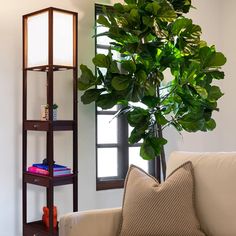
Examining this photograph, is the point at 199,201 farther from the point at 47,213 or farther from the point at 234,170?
the point at 47,213

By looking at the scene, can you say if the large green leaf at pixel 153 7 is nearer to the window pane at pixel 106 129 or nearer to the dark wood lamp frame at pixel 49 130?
the dark wood lamp frame at pixel 49 130

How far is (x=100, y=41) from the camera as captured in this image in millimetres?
3430

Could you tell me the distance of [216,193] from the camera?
81.9 inches

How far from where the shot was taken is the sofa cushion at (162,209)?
2.00 metres

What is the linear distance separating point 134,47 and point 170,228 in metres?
1.33

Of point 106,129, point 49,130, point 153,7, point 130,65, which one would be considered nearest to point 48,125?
point 49,130

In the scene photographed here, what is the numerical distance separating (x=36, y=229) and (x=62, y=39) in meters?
1.34

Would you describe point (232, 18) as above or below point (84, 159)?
above

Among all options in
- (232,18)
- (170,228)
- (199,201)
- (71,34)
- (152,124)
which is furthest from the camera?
(232,18)

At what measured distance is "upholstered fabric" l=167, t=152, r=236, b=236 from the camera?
2.03 metres

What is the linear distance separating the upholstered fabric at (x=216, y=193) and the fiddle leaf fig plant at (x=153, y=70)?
676 millimetres

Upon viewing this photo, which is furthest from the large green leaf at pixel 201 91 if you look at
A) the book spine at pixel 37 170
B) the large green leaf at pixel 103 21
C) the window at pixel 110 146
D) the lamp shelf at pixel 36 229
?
the lamp shelf at pixel 36 229

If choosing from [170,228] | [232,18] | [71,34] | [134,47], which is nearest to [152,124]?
[134,47]

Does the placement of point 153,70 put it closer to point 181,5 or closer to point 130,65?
point 130,65
